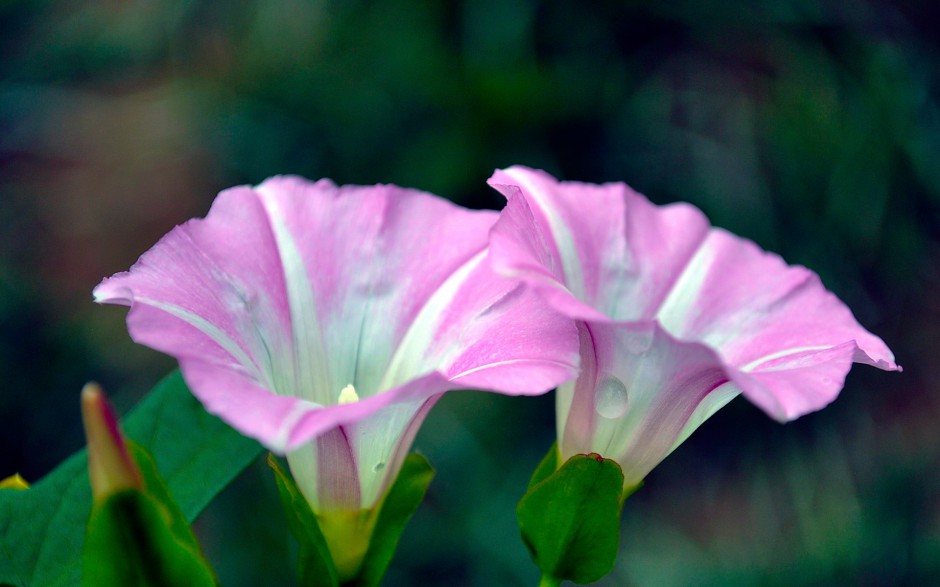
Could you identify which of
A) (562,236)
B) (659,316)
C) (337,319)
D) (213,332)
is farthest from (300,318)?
(659,316)

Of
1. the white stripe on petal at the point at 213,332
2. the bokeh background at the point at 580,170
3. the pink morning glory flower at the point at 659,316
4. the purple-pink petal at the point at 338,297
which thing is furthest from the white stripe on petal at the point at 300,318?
the bokeh background at the point at 580,170

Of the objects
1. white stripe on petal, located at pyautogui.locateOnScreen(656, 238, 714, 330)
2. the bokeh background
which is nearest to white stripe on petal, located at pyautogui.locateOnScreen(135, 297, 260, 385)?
white stripe on petal, located at pyautogui.locateOnScreen(656, 238, 714, 330)

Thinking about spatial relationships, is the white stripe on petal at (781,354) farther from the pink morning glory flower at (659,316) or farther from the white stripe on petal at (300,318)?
the white stripe on petal at (300,318)

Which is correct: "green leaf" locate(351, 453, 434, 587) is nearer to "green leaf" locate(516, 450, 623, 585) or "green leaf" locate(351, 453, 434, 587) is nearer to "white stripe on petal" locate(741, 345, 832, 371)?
"green leaf" locate(516, 450, 623, 585)

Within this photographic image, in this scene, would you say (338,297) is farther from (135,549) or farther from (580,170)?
(580,170)

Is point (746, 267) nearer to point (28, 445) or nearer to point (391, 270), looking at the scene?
point (391, 270)

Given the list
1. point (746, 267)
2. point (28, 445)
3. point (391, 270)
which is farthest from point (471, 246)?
point (28, 445)
